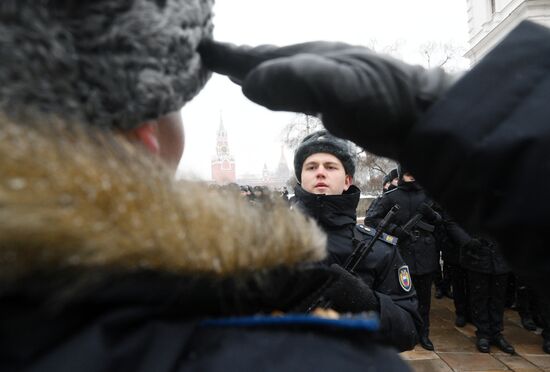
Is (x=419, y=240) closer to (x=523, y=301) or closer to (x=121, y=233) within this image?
(x=523, y=301)

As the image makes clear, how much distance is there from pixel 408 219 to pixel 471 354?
5.17 feet

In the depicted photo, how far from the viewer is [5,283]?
0.55 m

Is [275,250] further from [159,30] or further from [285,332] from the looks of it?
[159,30]

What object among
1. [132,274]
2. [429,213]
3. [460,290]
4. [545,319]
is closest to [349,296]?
[132,274]

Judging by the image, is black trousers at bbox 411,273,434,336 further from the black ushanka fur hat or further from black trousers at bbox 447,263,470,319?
the black ushanka fur hat

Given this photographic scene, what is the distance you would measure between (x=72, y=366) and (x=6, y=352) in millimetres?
102

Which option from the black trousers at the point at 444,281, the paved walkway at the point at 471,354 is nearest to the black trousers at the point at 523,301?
the paved walkway at the point at 471,354

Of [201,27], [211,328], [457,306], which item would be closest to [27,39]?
[201,27]

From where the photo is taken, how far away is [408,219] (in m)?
5.08

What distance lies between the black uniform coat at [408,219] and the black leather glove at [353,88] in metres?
3.96

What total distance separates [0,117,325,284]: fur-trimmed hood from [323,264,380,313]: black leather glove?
1.37m

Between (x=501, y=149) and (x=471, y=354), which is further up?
(x=501, y=149)

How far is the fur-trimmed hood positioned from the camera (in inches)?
21.4

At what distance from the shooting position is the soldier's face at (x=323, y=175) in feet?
8.90
